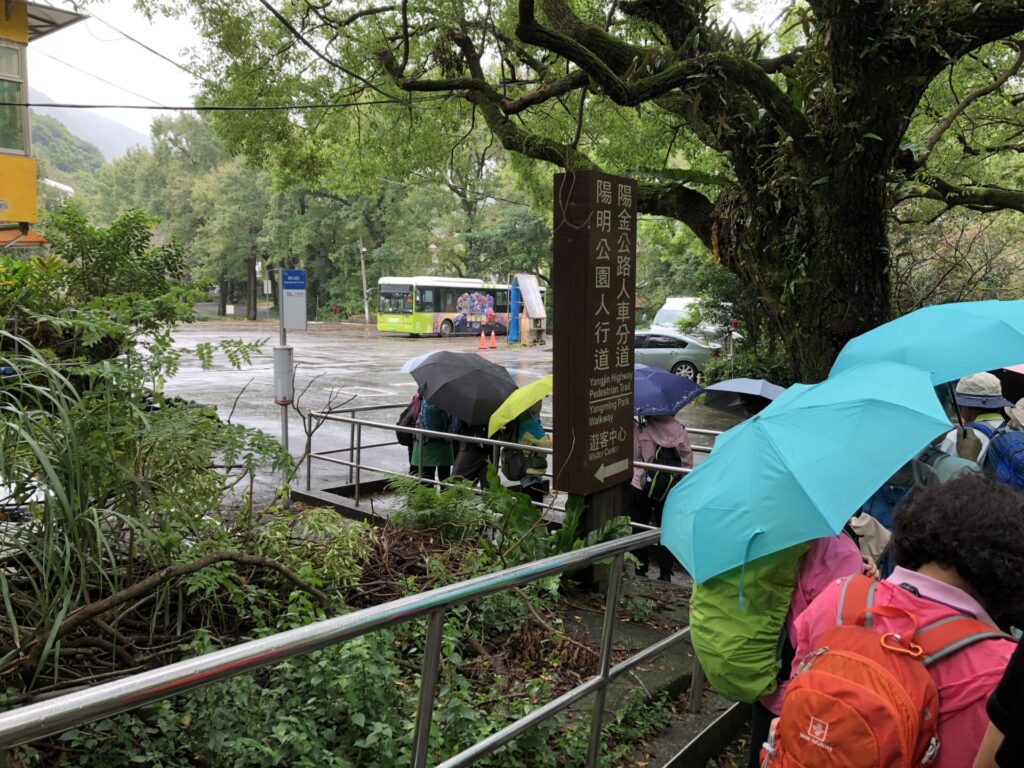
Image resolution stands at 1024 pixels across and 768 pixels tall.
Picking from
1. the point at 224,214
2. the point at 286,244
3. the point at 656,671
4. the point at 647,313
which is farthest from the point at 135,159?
the point at 656,671

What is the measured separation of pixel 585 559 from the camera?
2.42 m

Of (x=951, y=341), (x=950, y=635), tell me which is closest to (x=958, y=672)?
(x=950, y=635)

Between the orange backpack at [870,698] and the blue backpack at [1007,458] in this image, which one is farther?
the blue backpack at [1007,458]

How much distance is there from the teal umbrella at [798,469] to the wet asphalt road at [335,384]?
5.94 feet

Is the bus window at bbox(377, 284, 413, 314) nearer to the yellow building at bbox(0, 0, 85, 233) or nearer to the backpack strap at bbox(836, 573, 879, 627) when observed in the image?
the yellow building at bbox(0, 0, 85, 233)

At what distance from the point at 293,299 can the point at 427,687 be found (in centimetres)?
838

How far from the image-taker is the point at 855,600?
171 centimetres

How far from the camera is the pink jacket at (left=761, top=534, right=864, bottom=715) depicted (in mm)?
2295

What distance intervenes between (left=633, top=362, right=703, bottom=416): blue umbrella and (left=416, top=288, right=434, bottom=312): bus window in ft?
102

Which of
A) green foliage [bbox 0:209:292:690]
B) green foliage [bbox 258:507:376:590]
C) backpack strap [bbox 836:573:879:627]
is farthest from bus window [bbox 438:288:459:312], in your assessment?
backpack strap [bbox 836:573:879:627]

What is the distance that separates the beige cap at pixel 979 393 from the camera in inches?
158

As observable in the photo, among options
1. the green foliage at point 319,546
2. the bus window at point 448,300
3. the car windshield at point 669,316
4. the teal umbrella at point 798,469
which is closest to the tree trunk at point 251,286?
the bus window at point 448,300

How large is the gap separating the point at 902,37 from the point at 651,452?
3.47 metres

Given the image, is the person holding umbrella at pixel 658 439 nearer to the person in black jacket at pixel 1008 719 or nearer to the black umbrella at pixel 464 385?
the black umbrella at pixel 464 385
